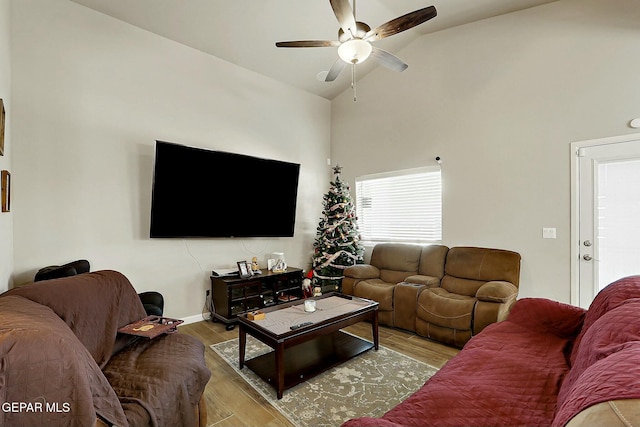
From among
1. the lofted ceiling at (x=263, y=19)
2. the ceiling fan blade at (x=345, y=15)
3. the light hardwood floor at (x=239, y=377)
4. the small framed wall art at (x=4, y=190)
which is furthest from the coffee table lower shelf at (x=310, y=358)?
the lofted ceiling at (x=263, y=19)

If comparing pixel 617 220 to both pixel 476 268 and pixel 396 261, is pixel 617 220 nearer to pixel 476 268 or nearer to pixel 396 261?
pixel 476 268

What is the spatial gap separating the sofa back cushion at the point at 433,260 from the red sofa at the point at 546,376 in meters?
1.72

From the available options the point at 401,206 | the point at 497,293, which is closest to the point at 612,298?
the point at 497,293

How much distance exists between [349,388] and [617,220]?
3.20 m

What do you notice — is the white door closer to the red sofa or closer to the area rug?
the red sofa

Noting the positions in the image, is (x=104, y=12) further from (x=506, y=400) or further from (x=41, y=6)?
(x=506, y=400)

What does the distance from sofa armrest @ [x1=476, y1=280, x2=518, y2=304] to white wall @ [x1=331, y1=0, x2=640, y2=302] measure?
0.69 meters

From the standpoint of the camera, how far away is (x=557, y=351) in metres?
1.88

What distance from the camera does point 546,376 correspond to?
1.59 metres

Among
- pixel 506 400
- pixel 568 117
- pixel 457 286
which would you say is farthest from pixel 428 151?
pixel 506 400

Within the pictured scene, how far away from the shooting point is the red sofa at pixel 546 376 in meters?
0.72

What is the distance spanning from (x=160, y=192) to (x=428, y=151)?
3.68 m

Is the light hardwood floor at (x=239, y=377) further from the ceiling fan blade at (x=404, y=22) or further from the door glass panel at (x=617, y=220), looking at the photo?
the ceiling fan blade at (x=404, y=22)

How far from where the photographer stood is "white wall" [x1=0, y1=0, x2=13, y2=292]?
7.20ft
